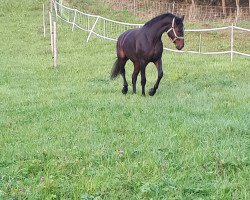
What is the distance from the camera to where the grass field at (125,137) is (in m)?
4.37

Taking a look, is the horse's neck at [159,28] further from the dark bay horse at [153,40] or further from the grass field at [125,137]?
the grass field at [125,137]

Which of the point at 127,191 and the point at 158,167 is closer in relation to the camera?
the point at 127,191

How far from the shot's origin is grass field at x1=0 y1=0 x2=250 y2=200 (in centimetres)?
437

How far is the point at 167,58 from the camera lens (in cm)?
1555

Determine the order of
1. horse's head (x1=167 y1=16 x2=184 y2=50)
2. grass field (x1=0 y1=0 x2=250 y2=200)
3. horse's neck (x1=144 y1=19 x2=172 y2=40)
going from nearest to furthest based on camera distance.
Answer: grass field (x1=0 y1=0 x2=250 y2=200), horse's head (x1=167 y1=16 x2=184 y2=50), horse's neck (x1=144 y1=19 x2=172 y2=40)

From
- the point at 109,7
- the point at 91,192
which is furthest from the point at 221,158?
the point at 109,7

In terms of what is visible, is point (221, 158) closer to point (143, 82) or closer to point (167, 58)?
point (143, 82)

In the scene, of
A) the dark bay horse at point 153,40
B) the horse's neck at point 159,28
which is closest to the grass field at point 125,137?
the dark bay horse at point 153,40

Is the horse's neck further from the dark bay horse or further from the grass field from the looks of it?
the grass field

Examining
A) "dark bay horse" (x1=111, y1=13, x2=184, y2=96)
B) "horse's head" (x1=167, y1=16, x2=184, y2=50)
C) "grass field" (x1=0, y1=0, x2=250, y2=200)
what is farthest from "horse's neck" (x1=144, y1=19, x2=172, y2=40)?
"grass field" (x1=0, y1=0, x2=250, y2=200)

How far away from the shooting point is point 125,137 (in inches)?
238

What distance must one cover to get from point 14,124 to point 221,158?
3.66 meters

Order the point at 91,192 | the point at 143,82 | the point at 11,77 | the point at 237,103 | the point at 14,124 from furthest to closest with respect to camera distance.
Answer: the point at 11,77, the point at 143,82, the point at 237,103, the point at 14,124, the point at 91,192

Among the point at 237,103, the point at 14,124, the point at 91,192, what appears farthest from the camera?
the point at 237,103
